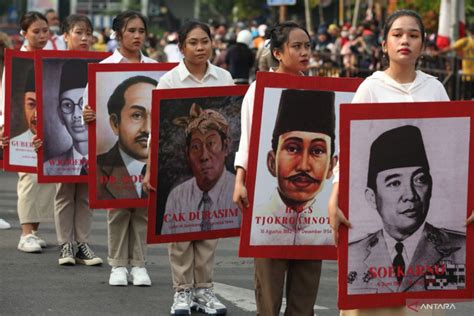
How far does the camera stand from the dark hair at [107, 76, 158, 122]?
9.05m

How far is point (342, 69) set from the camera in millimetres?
23656

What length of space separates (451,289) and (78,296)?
11.4ft

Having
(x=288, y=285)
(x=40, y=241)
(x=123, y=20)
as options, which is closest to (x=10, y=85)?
(x=40, y=241)

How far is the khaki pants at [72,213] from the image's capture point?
1029 centimetres

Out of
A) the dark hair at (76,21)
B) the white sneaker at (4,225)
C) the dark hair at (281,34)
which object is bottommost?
the white sneaker at (4,225)

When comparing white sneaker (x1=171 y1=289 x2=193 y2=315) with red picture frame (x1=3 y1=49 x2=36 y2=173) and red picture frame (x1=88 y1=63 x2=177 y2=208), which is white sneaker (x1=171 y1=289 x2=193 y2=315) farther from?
red picture frame (x1=3 y1=49 x2=36 y2=173)

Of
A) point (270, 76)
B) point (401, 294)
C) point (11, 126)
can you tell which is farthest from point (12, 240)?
point (401, 294)

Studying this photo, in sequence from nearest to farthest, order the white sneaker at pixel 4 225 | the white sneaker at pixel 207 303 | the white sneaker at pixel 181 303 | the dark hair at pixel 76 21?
the white sneaker at pixel 181 303
the white sneaker at pixel 207 303
the dark hair at pixel 76 21
the white sneaker at pixel 4 225

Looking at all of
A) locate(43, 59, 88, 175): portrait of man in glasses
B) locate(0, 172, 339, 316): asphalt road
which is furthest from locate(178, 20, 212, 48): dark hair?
locate(43, 59, 88, 175): portrait of man in glasses

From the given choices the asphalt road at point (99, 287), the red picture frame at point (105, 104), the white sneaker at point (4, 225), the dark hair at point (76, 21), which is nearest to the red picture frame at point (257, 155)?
the asphalt road at point (99, 287)

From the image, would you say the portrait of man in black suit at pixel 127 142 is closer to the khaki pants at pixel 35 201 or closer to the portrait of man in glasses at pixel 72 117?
the portrait of man in glasses at pixel 72 117

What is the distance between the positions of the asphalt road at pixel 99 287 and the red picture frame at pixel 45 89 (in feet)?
2.15

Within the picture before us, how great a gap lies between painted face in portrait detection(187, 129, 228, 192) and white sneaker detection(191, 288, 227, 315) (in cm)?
67

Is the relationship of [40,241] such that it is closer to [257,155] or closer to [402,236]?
[257,155]
